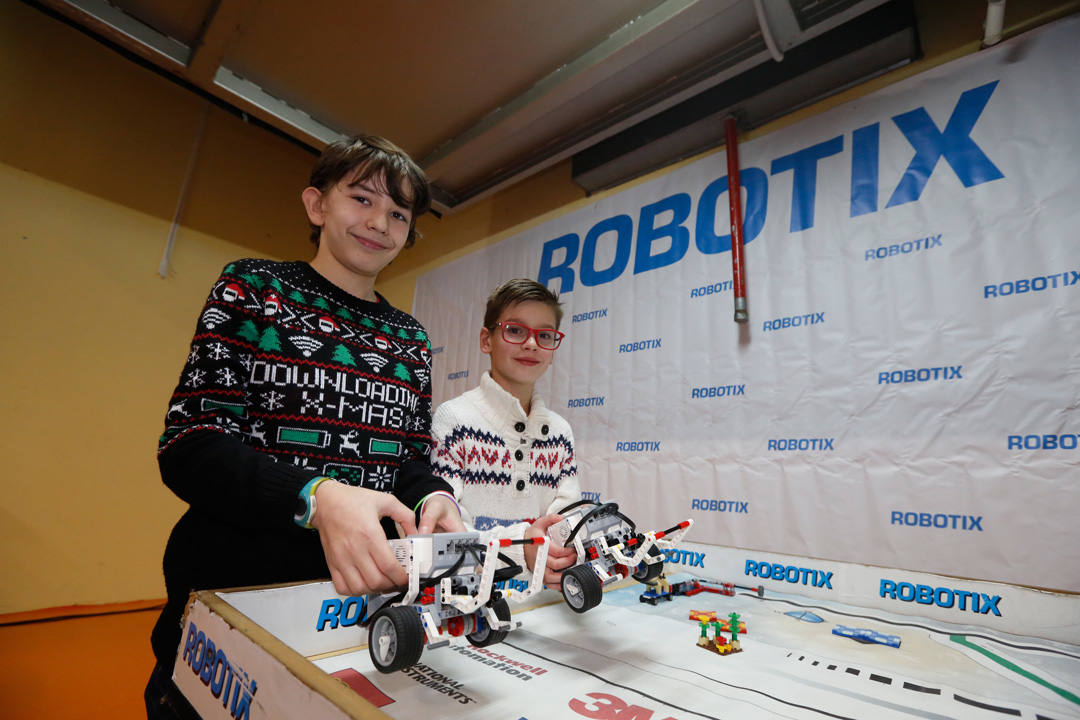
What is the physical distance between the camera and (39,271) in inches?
102

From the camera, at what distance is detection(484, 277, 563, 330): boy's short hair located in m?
1.41

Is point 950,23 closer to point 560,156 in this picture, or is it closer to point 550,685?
point 560,156

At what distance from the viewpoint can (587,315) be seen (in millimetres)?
2631

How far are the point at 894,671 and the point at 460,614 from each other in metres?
0.73

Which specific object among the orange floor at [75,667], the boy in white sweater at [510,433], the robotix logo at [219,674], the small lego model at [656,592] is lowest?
the orange floor at [75,667]

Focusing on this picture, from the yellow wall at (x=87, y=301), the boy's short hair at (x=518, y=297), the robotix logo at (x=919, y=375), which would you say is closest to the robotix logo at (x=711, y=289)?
the robotix logo at (x=919, y=375)

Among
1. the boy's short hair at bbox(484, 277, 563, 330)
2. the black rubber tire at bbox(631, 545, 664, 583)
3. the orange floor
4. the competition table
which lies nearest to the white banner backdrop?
the competition table

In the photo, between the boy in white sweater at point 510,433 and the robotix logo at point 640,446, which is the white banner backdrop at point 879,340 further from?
the boy in white sweater at point 510,433

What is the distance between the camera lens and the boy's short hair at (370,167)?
0.94m


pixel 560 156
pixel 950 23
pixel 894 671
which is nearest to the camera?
pixel 894 671

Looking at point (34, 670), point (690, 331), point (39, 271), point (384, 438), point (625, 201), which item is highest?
point (625, 201)

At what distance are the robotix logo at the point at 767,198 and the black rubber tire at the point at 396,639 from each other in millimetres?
2080

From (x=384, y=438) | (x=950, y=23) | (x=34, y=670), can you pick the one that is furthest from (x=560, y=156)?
(x=34, y=670)

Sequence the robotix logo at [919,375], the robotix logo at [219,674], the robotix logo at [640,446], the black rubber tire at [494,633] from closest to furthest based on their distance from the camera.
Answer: the robotix logo at [219,674], the black rubber tire at [494,633], the robotix logo at [919,375], the robotix logo at [640,446]
